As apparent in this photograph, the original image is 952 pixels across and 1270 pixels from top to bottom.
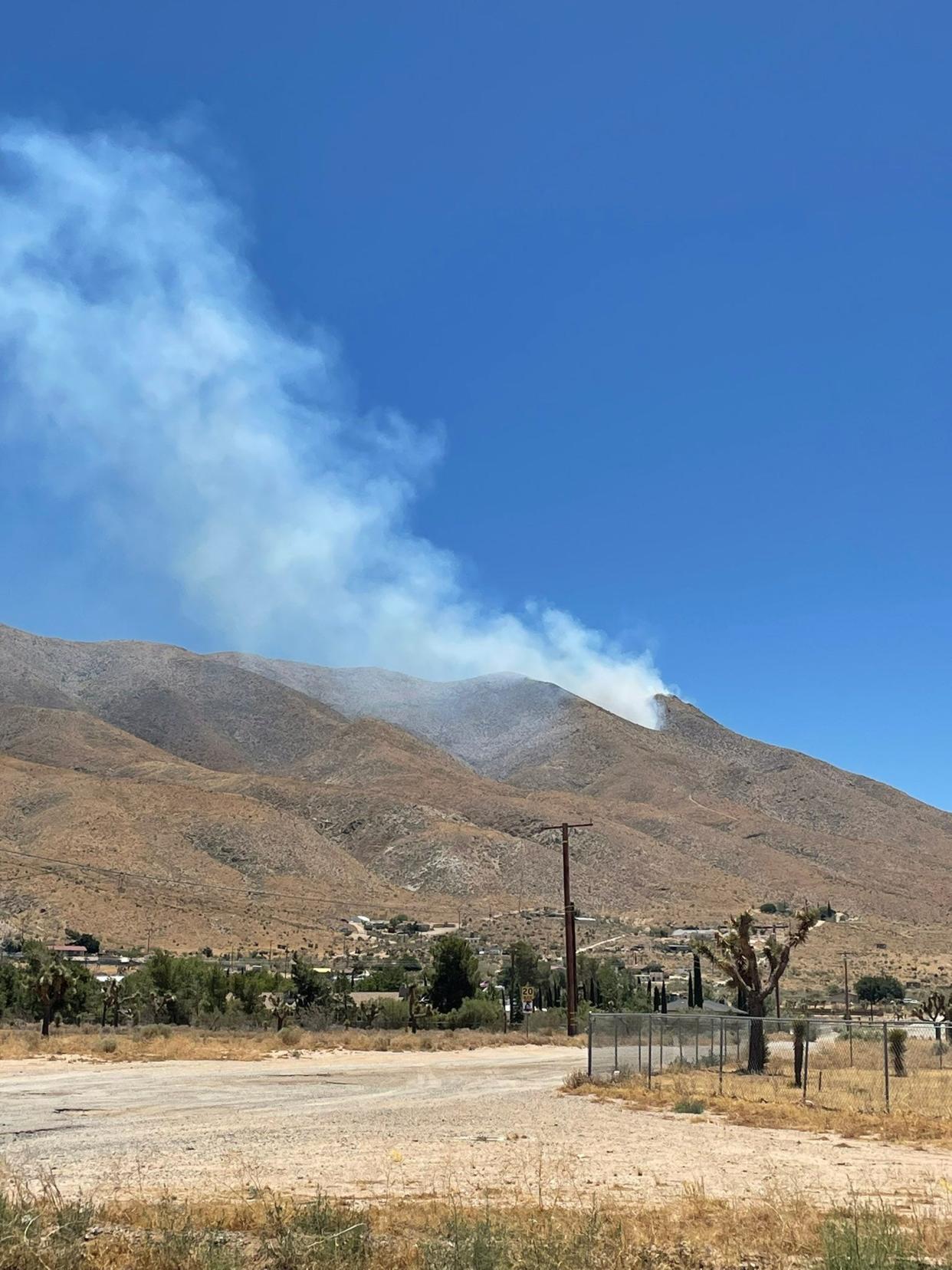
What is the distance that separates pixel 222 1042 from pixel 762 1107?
2559 centimetres

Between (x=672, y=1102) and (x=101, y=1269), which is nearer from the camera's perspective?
(x=101, y=1269)

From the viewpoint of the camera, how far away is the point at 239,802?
128 metres

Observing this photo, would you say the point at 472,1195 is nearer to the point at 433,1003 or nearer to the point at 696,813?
the point at 433,1003

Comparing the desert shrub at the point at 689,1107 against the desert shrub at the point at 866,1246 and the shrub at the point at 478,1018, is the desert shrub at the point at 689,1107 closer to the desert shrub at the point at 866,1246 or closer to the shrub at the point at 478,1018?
the desert shrub at the point at 866,1246

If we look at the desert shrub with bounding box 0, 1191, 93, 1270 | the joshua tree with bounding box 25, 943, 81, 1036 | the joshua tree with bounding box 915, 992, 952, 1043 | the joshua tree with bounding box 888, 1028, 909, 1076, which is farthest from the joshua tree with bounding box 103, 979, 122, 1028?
the desert shrub with bounding box 0, 1191, 93, 1270

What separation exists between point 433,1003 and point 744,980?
3211 centimetres

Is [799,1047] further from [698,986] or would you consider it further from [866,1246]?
[698,986]

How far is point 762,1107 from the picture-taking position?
77.6 feet

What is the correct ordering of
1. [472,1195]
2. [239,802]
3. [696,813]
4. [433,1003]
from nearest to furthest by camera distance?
[472,1195], [433,1003], [239,802], [696,813]

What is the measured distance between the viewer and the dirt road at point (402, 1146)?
14000mm

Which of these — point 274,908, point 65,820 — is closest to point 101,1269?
point 274,908

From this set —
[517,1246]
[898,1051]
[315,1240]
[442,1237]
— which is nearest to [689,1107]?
[898,1051]

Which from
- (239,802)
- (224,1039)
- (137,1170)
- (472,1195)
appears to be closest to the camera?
(472,1195)

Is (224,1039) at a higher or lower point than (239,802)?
lower
